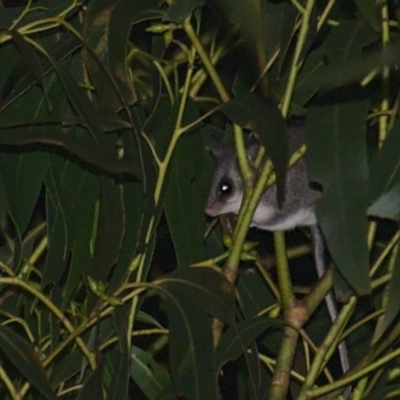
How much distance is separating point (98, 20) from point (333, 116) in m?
0.38

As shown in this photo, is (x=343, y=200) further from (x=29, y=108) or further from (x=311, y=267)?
(x=311, y=267)

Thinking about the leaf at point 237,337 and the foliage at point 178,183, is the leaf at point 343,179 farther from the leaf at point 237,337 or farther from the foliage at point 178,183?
the leaf at point 237,337

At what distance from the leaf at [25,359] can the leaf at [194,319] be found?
18 centimetres

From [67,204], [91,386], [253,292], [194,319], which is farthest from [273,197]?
[91,386]

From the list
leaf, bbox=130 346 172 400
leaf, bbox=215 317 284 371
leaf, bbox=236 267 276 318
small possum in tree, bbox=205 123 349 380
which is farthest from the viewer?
small possum in tree, bbox=205 123 349 380

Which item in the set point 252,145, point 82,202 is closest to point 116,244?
point 82,202

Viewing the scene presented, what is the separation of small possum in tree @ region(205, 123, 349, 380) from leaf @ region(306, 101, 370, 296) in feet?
2.27

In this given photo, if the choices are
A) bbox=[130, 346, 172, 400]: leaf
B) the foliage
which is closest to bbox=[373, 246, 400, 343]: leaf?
the foliage

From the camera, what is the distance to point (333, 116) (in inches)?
62.0

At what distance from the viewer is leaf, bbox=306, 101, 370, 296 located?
56.5 inches

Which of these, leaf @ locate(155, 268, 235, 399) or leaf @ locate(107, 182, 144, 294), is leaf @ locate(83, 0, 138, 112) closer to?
leaf @ locate(107, 182, 144, 294)

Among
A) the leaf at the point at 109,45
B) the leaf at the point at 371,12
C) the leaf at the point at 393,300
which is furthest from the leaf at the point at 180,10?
the leaf at the point at 393,300

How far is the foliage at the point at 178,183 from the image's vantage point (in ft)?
4.85

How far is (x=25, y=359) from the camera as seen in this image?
1492 millimetres
